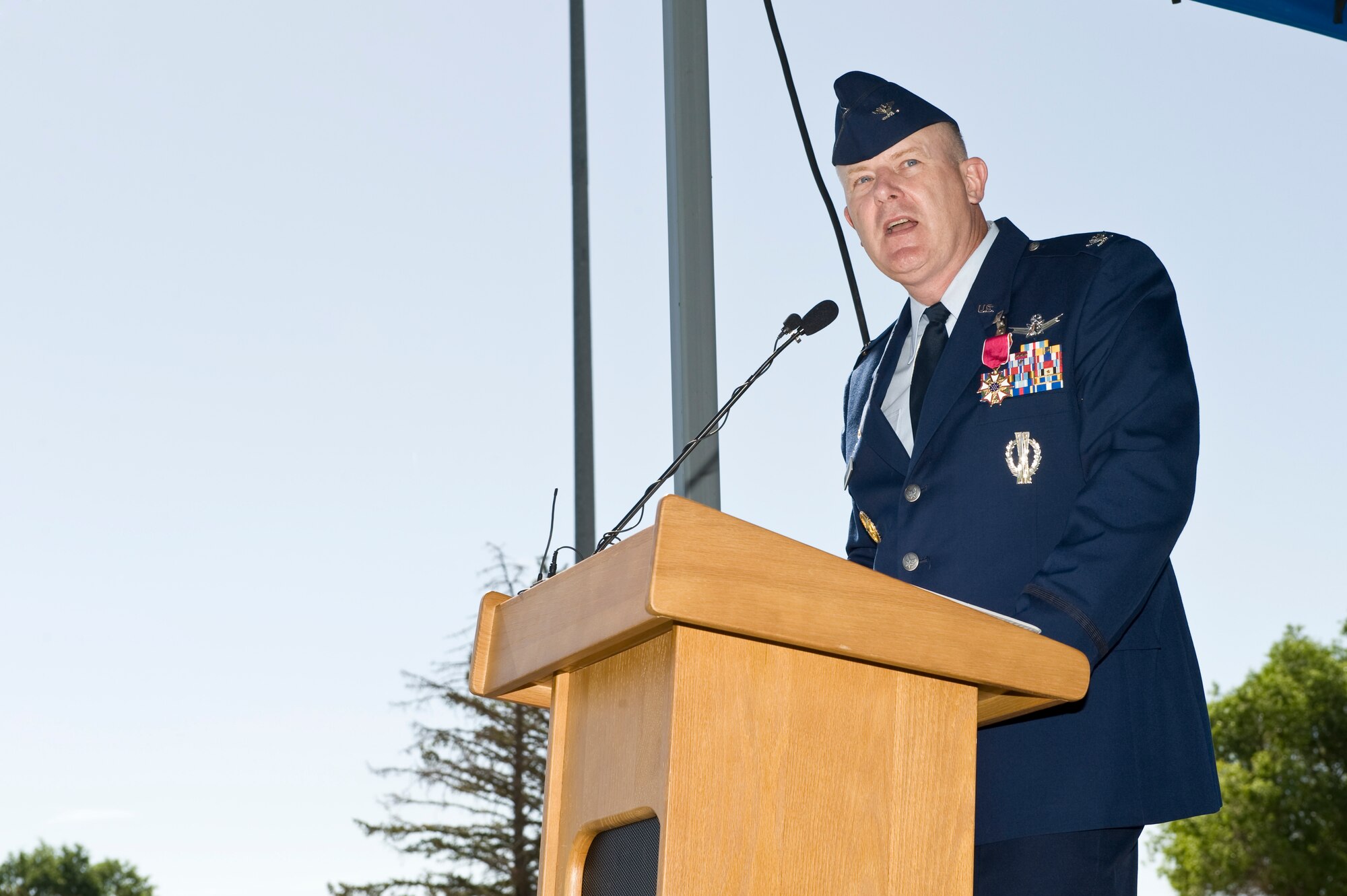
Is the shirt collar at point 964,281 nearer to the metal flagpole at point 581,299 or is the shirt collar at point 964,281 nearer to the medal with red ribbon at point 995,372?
the medal with red ribbon at point 995,372

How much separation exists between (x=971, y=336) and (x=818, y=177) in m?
1.17

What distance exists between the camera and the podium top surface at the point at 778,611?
898 mm

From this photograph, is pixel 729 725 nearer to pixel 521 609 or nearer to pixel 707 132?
pixel 521 609

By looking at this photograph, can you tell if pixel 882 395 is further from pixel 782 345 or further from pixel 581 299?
pixel 581 299

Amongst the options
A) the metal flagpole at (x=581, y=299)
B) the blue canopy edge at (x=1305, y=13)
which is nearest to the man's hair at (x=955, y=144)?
the metal flagpole at (x=581, y=299)

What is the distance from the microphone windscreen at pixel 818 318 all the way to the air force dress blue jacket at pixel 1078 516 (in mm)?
133

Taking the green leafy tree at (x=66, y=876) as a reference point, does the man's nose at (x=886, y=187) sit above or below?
above

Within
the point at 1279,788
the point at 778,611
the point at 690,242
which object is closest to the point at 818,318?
the point at 778,611

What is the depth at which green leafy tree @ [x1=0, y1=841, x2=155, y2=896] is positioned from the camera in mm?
5781

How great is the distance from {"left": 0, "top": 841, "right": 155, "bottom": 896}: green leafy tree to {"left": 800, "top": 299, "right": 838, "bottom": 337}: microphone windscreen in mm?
5437

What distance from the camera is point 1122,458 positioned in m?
1.24

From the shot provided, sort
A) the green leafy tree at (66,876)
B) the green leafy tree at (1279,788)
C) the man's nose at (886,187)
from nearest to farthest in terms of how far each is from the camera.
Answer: the man's nose at (886,187) < the green leafy tree at (66,876) < the green leafy tree at (1279,788)

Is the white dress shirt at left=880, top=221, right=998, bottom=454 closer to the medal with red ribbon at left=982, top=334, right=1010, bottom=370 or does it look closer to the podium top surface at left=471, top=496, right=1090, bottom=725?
the medal with red ribbon at left=982, top=334, right=1010, bottom=370

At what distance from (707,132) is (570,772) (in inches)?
65.3
